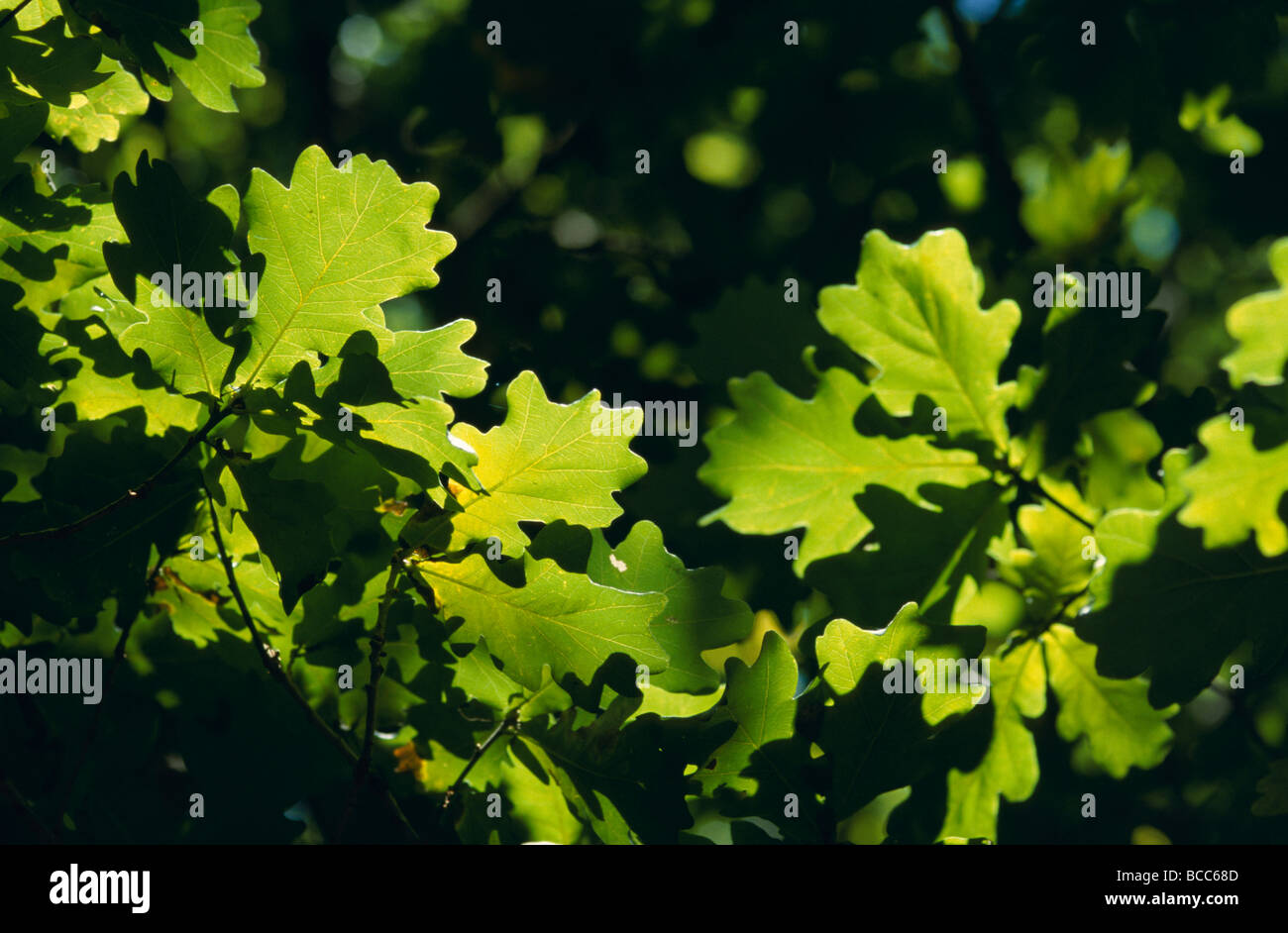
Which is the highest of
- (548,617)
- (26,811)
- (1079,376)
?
(1079,376)

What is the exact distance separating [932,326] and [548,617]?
83 centimetres

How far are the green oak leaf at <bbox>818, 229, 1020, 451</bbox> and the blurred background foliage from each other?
0.86ft

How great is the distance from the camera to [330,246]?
4.39 ft

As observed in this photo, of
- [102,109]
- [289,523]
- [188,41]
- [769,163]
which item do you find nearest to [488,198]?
[769,163]

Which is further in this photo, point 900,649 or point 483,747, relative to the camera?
point 483,747

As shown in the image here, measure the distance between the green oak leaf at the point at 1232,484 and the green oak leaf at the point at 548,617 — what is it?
0.74 m

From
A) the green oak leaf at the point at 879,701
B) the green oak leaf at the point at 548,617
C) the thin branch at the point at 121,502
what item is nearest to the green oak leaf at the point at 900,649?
the green oak leaf at the point at 879,701

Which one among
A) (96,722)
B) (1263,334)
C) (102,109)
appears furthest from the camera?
(102,109)

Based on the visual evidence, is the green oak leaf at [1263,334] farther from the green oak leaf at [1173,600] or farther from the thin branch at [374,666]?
the thin branch at [374,666]

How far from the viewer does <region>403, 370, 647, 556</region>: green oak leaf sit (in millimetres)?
1434

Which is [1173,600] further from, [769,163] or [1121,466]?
[769,163]

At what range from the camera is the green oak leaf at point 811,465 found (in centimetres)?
181
